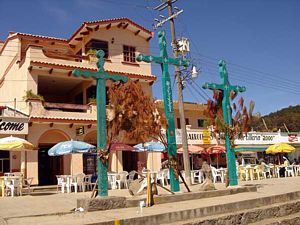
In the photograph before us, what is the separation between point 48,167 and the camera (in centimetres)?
2355

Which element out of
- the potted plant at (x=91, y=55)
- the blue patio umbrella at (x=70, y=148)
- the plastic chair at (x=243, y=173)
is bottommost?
the plastic chair at (x=243, y=173)

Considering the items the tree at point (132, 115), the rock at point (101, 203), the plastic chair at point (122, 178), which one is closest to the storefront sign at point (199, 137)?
the plastic chair at point (122, 178)

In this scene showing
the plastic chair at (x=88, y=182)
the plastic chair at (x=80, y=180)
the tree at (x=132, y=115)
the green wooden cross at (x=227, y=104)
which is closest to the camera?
the tree at (x=132, y=115)

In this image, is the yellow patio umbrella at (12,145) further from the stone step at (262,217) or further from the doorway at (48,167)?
the stone step at (262,217)

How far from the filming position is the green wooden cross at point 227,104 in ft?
43.9

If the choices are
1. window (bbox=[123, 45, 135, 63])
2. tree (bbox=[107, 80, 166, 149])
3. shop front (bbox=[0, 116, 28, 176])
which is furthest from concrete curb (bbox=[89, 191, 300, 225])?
window (bbox=[123, 45, 135, 63])

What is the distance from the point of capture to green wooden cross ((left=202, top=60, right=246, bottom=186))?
43.9 ft

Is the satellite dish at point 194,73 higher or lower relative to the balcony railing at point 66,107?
higher

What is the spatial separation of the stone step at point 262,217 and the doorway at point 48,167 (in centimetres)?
1585

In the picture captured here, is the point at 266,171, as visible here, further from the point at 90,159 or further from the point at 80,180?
the point at 80,180

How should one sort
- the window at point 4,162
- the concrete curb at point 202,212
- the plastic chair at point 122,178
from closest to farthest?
the concrete curb at point 202,212 → the plastic chair at point 122,178 → the window at point 4,162

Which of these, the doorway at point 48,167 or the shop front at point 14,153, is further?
the doorway at point 48,167

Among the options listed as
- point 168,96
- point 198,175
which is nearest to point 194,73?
point 198,175

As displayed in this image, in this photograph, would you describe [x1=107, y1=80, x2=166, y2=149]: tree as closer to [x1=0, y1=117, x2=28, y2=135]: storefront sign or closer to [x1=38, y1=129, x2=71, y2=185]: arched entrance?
[x1=0, y1=117, x2=28, y2=135]: storefront sign
